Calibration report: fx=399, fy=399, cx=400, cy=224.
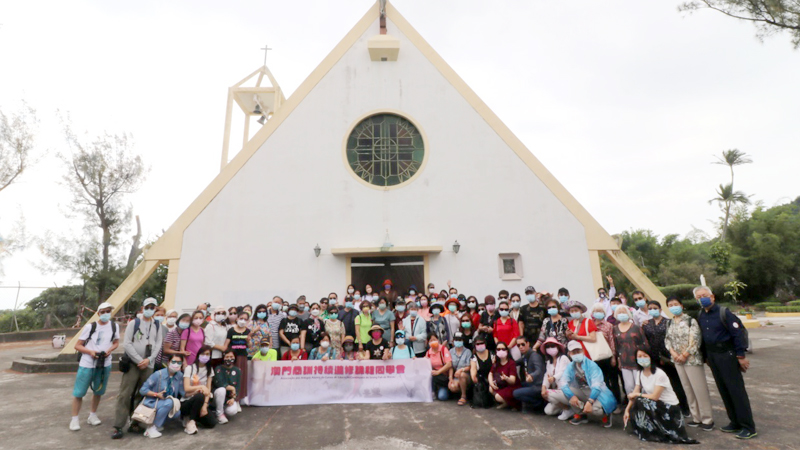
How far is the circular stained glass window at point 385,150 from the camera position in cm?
1078

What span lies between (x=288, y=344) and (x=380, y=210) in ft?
14.6

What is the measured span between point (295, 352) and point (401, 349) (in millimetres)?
1825

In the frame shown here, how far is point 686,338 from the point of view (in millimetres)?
5184

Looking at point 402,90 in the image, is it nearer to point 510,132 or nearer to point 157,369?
point 510,132

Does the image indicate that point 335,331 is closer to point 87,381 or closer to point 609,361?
point 87,381

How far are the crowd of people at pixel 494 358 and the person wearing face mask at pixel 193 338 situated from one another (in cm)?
2

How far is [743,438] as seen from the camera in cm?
459

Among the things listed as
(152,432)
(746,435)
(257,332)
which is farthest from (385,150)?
(746,435)

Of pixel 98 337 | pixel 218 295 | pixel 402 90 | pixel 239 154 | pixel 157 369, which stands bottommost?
pixel 157 369

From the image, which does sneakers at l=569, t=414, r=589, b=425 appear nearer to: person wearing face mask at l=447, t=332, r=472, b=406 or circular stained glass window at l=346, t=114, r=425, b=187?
person wearing face mask at l=447, t=332, r=472, b=406

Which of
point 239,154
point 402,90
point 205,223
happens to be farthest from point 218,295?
point 402,90

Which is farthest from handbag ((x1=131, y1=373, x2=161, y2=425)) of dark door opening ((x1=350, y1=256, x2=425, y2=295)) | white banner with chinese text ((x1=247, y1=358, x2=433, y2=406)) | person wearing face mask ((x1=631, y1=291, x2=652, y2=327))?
person wearing face mask ((x1=631, y1=291, x2=652, y2=327))

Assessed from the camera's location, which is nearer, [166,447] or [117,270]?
[166,447]

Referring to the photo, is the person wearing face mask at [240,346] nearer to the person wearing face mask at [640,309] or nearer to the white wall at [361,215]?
the white wall at [361,215]
